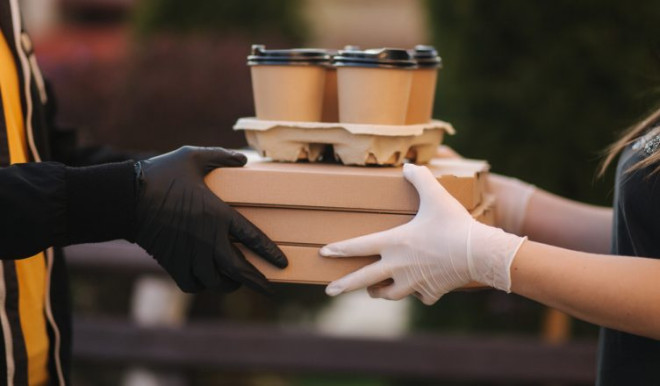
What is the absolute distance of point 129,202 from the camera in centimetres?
140

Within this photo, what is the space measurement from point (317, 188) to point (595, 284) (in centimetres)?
49

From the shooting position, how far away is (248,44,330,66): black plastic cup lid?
1.54 metres

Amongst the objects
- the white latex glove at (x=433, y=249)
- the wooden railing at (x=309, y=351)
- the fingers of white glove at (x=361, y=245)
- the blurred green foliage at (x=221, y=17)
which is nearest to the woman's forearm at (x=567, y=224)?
the white latex glove at (x=433, y=249)

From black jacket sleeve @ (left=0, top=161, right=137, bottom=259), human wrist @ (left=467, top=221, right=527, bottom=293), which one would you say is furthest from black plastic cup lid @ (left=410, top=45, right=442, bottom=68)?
black jacket sleeve @ (left=0, top=161, right=137, bottom=259)

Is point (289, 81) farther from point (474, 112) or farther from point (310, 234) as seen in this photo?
point (474, 112)

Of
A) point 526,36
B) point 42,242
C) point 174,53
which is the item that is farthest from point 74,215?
point 174,53

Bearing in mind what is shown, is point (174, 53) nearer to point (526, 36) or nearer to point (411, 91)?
point (526, 36)

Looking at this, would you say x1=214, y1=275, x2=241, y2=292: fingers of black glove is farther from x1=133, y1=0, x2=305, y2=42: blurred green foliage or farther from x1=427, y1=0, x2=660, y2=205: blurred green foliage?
x1=133, y1=0, x2=305, y2=42: blurred green foliage

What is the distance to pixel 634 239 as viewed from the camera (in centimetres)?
146

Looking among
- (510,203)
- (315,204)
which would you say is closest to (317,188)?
(315,204)

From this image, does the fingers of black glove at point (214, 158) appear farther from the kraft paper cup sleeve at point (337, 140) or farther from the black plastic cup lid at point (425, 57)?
the black plastic cup lid at point (425, 57)

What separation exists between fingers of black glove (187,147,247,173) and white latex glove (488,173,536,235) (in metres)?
0.74

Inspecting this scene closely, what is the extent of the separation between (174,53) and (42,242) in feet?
9.73

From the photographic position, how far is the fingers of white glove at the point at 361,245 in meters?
1.42
